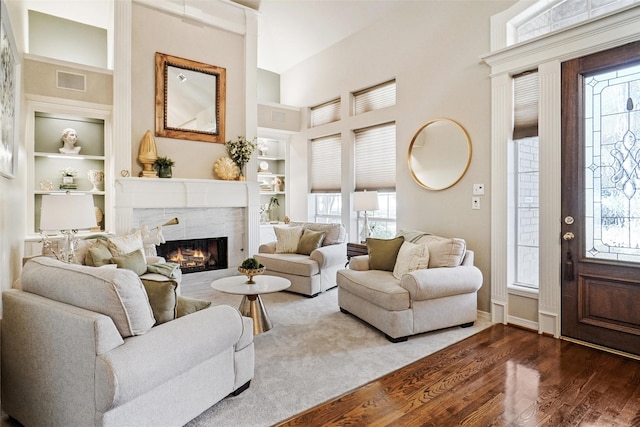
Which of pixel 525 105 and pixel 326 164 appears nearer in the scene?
pixel 525 105

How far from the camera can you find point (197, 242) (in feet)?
16.7

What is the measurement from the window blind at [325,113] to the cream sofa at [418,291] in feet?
10.1

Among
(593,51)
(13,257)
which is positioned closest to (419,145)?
(593,51)

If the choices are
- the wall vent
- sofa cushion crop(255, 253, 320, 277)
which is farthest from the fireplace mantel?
the wall vent

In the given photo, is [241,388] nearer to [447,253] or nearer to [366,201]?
[447,253]

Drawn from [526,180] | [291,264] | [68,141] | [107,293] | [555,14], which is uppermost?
[555,14]

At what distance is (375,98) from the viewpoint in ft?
17.5

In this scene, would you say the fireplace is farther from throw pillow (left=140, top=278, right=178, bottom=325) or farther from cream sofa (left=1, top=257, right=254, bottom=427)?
throw pillow (left=140, top=278, right=178, bottom=325)

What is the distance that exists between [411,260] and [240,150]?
119 inches

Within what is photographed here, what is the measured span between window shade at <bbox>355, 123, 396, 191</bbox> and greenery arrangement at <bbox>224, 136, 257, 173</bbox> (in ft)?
5.52

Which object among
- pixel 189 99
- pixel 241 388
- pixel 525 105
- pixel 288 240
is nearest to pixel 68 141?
pixel 189 99

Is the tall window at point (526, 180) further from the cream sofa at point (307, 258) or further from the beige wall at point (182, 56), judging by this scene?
the beige wall at point (182, 56)

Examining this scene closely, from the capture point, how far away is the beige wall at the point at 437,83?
3.83 m

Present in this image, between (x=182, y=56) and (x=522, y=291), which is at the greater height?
(x=182, y=56)
